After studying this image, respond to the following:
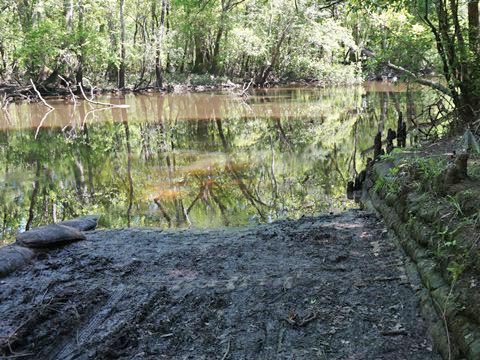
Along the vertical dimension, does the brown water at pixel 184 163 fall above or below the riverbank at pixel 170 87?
below

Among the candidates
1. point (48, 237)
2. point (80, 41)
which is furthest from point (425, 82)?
point (80, 41)

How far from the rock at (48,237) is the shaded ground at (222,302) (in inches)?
8.4

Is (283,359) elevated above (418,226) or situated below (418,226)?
below

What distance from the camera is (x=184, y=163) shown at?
1422 cm

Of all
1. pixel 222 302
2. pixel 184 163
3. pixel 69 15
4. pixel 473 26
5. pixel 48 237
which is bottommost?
pixel 222 302

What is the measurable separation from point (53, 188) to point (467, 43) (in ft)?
31.6

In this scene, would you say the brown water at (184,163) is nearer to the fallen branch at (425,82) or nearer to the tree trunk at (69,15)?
the fallen branch at (425,82)

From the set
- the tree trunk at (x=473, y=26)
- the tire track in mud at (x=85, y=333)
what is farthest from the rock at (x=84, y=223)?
the tree trunk at (x=473, y=26)

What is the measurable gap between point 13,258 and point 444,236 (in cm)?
513

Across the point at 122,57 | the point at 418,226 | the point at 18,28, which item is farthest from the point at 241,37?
the point at 418,226

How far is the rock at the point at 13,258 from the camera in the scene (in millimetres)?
6301

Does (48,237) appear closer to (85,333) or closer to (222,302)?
(85,333)

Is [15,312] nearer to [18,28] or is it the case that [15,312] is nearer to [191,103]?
[191,103]

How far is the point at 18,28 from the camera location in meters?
35.1
